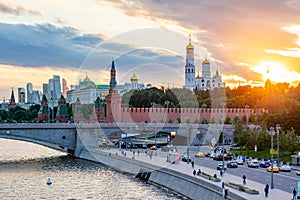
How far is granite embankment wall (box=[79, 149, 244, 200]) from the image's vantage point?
115 feet

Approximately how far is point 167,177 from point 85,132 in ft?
108

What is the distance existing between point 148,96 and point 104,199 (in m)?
68.4

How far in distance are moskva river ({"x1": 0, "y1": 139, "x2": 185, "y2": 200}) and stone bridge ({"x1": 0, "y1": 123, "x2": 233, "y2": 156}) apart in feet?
18.7

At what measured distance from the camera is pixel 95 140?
246 feet


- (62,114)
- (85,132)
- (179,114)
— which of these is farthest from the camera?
(62,114)

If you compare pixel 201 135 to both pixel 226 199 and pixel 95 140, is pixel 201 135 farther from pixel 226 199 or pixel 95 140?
pixel 226 199

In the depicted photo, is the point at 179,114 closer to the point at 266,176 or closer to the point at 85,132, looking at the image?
the point at 85,132

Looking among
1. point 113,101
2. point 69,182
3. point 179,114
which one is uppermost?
point 113,101

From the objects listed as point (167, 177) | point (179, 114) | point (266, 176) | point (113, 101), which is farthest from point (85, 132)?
point (266, 176)

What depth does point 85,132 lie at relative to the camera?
75.1 meters

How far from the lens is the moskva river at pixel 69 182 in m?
41.0

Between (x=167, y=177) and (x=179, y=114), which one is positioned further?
(x=179, y=114)

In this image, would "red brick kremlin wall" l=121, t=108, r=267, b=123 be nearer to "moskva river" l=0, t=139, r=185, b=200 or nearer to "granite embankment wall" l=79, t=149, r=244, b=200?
"granite embankment wall" l=79, t=149, r=244, b=200

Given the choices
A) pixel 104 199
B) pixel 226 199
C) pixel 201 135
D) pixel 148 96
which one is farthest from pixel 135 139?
pixel 226 199
